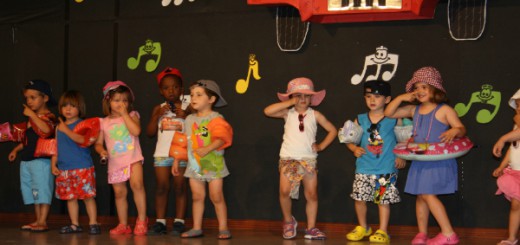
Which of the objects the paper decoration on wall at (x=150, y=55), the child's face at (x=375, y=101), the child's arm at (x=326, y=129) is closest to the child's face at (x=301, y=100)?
the child's arm at (x=326, y=129)

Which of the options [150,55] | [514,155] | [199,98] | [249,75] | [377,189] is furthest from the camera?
[150,55]

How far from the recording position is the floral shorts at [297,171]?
6.12 metres

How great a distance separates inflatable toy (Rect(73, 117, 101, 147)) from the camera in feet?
21.4

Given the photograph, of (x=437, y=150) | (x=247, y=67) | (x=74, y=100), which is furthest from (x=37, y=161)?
(x=437, y=150)

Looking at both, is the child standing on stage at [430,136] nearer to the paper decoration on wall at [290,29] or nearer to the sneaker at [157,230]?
the paper decoration on wall at [290,29]

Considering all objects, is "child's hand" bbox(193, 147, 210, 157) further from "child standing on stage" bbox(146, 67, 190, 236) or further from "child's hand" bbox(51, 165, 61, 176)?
"child's hand" bbox(51, 165, 61, 176)

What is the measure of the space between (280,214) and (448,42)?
205cm

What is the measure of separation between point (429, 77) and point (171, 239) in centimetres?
233

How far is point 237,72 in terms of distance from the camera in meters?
6.97

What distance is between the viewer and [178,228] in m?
6.46

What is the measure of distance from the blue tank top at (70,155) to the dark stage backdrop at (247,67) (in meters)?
0.76

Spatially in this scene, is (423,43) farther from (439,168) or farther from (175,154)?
(175,154)

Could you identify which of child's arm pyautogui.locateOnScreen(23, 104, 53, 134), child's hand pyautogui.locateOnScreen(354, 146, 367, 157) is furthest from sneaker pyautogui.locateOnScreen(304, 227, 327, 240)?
child's arm pyautogui.locateOnScreen(23, 104, 53, 134)

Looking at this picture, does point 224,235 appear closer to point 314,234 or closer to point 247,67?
A: point 314,234
